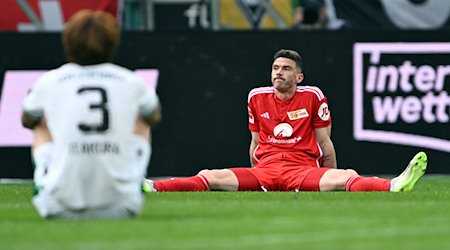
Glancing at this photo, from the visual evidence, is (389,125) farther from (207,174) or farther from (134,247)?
(134,247)

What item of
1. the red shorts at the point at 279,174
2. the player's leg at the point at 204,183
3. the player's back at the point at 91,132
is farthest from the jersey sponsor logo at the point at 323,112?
the player's back at the point at 91,132

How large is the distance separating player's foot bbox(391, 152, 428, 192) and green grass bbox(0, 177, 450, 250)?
2.18 ft

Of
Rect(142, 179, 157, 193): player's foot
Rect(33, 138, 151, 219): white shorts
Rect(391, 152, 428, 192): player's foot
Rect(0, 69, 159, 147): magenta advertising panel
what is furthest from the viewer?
Rect(0, 69, 159, 147): magenta advertising panel

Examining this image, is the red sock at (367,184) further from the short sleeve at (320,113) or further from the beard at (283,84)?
the beard at (283,84)

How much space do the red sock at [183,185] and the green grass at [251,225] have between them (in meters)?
1.40

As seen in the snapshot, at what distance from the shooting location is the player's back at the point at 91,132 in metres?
9.46

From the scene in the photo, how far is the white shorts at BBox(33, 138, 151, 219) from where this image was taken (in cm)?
963

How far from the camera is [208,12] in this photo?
886 inches

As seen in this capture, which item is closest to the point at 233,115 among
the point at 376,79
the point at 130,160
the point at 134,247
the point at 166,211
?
the point at 376,79

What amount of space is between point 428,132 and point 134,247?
35.8 ft

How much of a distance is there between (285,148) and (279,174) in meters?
0.30

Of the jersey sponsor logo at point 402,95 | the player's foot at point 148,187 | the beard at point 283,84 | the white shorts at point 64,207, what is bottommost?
the jersey sponsor logo at point 402,95

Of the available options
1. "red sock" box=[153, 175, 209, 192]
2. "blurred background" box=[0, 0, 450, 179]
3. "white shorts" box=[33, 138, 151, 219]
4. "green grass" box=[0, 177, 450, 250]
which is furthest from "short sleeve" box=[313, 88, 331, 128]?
"white shorts" box=[33, 138, 151, 219]

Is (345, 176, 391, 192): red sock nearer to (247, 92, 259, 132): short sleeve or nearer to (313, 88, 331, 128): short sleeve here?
(313, 88, 331, 128): short sleeve
